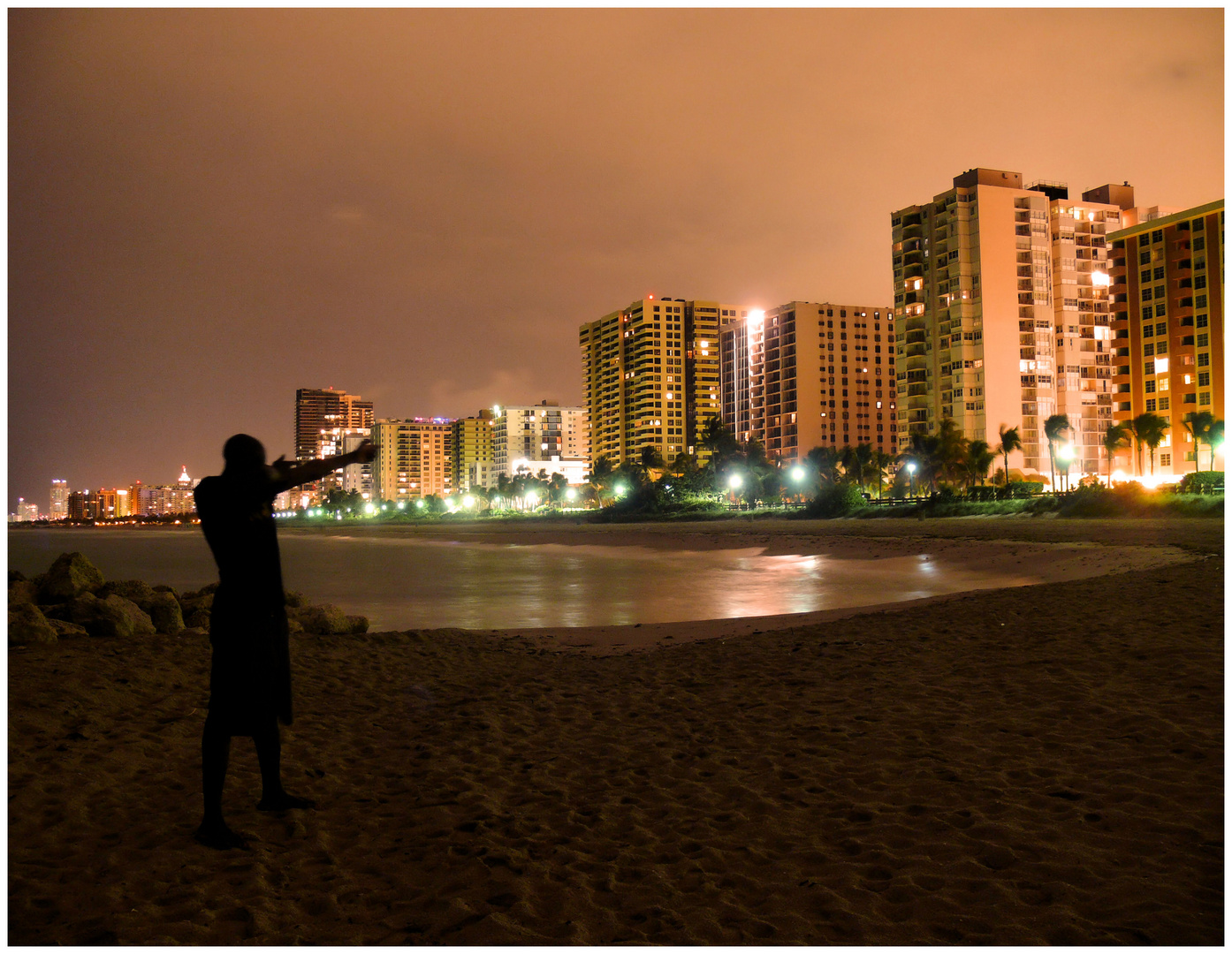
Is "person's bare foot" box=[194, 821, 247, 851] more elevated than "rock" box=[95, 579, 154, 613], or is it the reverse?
"rock" box=[95, 579, 154, 613]

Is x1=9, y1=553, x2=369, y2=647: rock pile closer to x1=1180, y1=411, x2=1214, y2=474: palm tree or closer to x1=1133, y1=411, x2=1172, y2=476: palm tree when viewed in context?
x1=1180, y1=411, x2=1214, y2=474: palm tree

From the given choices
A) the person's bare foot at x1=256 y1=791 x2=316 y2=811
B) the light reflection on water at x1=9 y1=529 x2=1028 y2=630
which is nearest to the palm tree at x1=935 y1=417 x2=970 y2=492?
the light reflection on water at x1=9 y1=529 x2=1028 y2=630

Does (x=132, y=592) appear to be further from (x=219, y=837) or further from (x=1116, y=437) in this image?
(x=1116, y=437)

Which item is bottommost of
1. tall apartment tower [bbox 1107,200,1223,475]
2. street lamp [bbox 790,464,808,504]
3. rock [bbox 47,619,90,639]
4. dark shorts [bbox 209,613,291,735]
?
rock [bbox 47,619,90,639]

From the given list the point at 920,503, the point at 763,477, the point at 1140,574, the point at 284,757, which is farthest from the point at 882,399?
the point at 284,757

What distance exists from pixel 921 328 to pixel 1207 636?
102560 mm

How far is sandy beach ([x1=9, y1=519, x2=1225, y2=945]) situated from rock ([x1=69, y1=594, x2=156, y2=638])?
0.34 metres

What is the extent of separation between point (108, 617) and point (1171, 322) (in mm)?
110114

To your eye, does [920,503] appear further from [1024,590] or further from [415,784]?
[415,784]

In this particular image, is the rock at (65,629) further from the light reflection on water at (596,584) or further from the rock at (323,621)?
the light reflection on water at (596,584)

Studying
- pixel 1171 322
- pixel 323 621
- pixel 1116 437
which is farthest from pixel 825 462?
pixel 323 621

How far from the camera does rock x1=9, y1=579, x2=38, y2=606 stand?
35.0 ft

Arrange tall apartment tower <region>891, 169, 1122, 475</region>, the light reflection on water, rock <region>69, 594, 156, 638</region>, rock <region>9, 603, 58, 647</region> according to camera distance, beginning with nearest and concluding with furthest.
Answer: rock <region>9, 603, 58, 647</region> < rock <region>69, 594, 156, 638</region> < the light reflection on water < tall apartment tower <region>891, 169, 1122, 475</region>

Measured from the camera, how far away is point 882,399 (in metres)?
162
